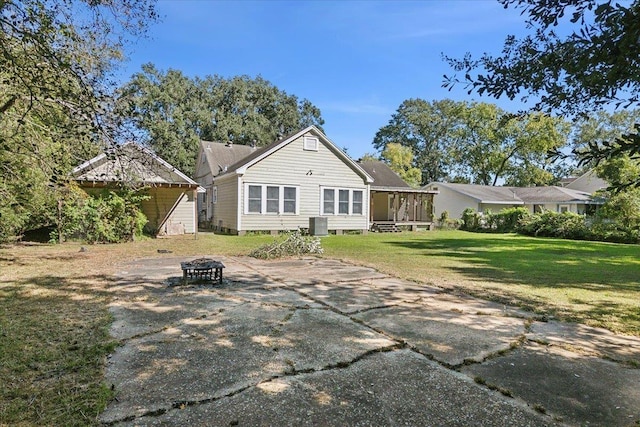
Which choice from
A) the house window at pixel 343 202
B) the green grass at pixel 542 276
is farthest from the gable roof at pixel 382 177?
the green grass at pixel 542 276

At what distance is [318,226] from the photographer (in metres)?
18.9

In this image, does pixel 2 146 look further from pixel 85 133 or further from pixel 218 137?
pixel 218 137

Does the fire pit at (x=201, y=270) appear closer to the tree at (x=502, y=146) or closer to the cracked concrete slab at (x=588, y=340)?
the cracked concrete slab at (x=588, y=340)

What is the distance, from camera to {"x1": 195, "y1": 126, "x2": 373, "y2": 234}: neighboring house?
18.2 meters

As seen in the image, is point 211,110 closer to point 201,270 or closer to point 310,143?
point 310,143

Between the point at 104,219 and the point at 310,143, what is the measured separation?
33.7ft

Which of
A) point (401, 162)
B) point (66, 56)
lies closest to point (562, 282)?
point (66, 56)

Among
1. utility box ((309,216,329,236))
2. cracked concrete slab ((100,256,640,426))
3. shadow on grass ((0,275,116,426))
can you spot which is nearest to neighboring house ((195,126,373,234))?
utility box ((309,216,329,236))

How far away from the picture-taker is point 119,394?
114 inches

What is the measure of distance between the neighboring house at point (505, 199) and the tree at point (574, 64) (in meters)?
30.7

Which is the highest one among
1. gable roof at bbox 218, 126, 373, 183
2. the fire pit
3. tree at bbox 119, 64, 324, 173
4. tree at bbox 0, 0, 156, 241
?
tree at bbox 119, 64, 324, 173

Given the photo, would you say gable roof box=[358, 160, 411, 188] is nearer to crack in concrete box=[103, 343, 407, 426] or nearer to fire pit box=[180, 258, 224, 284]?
fire pit box=[180, 258, 224, 284]

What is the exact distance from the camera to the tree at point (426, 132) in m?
50.2

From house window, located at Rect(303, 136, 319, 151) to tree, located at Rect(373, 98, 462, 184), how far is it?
1336 inches
